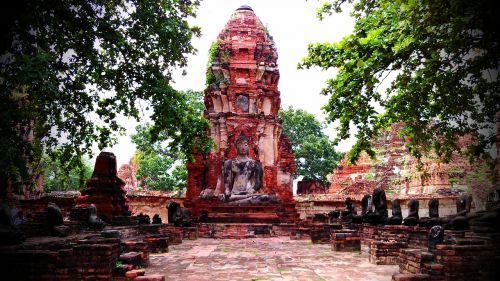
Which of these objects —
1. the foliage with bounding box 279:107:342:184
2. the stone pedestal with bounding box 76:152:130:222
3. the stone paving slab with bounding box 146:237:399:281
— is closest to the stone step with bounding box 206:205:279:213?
the stone pedestal with bounding box 76:152:130:222

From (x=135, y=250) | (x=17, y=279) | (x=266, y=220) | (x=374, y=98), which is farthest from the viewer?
(x=266, y=220)

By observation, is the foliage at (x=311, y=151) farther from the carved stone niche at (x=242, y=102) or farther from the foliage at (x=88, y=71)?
the foliage at (x=88, y=71)

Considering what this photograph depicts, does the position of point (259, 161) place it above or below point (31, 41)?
below

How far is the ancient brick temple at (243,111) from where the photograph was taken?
19453mm

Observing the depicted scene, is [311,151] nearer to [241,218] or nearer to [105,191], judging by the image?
[241,218]

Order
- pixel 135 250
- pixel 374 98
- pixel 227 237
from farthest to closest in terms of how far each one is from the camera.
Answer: pixel 227 237
pixel 374 98
pixel 135 250

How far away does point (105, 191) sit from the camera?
13570 millimetres

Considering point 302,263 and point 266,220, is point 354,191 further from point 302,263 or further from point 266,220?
point 302,263

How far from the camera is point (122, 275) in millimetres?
5559

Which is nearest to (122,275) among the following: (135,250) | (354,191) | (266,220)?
(135,250)

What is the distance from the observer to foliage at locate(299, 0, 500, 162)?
5844mm

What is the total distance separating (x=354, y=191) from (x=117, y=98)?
2354 centimetres

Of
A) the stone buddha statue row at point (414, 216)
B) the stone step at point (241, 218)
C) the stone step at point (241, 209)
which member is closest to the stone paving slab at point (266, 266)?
the stone buddha statue row at point (414, 216)

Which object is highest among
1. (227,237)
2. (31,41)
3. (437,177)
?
(31,41)
